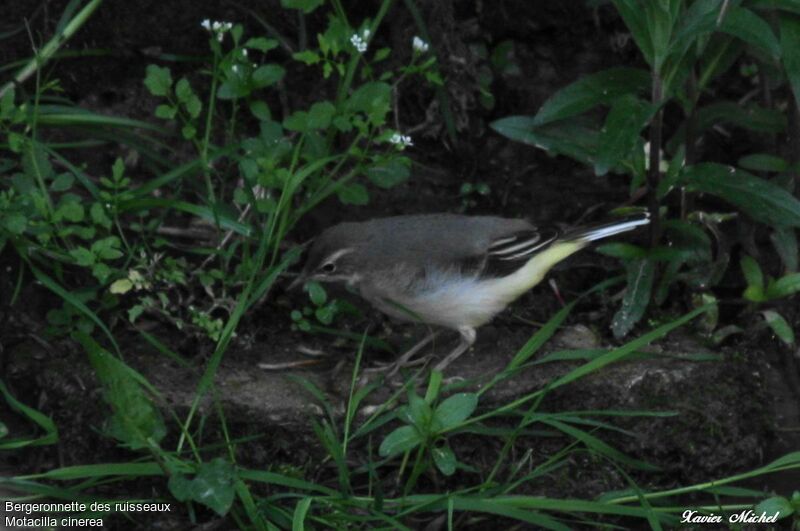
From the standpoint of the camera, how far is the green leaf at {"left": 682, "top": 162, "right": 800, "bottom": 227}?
559 centimetres

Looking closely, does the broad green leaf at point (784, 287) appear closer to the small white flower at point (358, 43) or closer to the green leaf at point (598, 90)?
the green leaf at point (598, 90)

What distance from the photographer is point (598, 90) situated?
5.73 metres

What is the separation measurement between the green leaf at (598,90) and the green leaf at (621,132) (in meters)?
0.21

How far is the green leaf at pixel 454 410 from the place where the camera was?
16.8 ft

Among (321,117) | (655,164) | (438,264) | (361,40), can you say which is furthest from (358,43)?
(655,164)

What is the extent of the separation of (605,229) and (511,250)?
48 cm

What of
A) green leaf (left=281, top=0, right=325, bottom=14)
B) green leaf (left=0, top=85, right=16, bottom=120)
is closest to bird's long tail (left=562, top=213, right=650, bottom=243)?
green leaf (left=281, top=0, right=325, bottom=14)

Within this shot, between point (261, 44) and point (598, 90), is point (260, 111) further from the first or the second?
point (598, 90)

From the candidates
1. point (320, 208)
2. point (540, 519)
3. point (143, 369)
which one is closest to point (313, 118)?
point (320, 208)

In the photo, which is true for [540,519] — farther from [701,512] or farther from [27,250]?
[27,250]

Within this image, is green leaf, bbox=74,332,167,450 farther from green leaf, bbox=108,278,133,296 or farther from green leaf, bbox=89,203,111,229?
green leaf, bbox=89,203,111,229

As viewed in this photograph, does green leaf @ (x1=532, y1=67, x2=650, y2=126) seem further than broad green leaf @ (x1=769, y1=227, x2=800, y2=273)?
No

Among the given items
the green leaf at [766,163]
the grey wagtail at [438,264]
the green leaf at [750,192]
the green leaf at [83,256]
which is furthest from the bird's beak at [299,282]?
the green leaf at [766,163]

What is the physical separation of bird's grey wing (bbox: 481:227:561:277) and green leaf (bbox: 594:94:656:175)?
2.49ft
